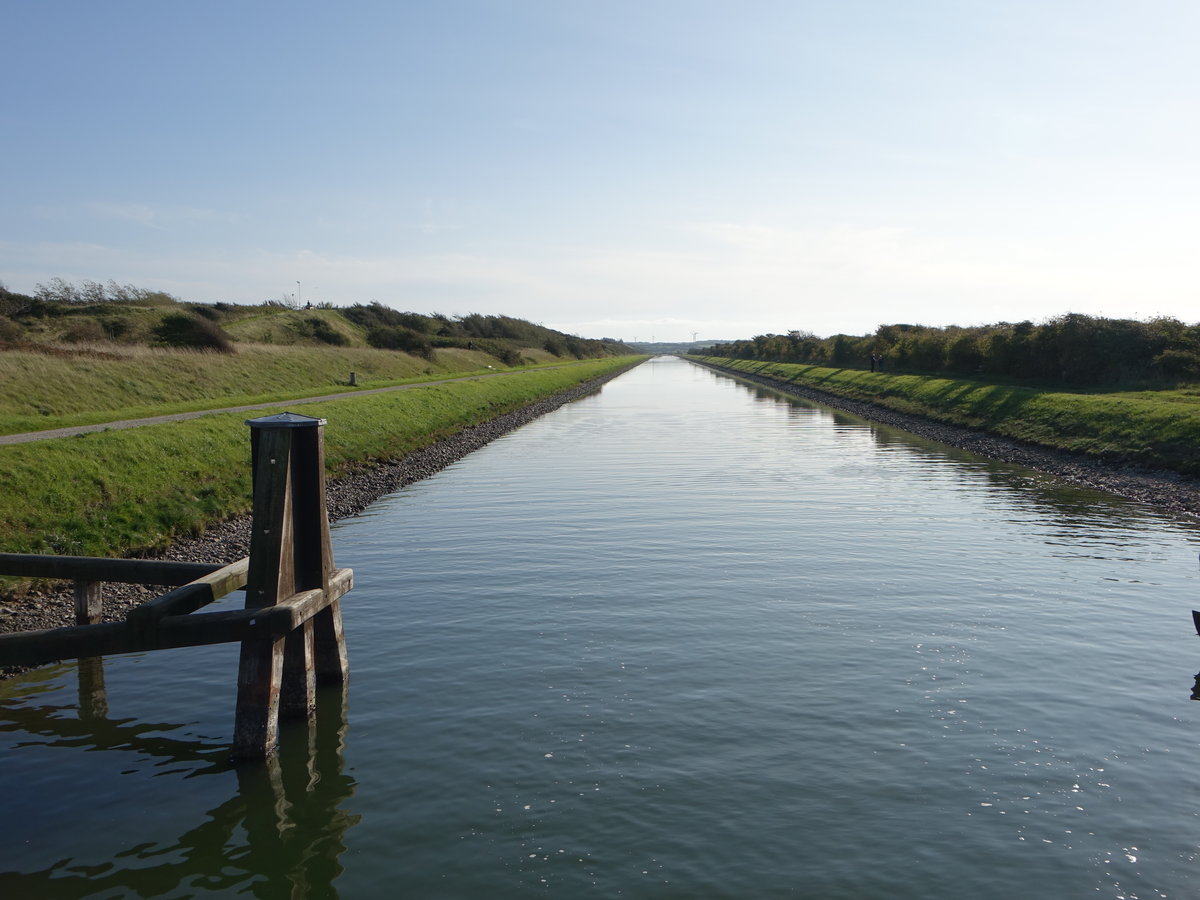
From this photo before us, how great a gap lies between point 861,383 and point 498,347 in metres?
62.9

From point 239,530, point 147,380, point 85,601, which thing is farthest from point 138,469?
point 147,380

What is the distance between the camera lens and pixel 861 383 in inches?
3056

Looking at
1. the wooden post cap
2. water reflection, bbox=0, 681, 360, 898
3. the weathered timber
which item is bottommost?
water reflection, bbox=0, 681, 360, 898

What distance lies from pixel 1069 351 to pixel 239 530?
4845cm

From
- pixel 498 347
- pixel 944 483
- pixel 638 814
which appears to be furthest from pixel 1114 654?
pixel 498 347

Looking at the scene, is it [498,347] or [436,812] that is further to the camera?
[498,347]

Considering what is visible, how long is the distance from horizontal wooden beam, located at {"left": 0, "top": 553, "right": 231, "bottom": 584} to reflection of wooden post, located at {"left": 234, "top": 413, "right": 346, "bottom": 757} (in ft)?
5.63

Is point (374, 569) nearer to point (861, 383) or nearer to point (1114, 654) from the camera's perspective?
point (1114, 654)

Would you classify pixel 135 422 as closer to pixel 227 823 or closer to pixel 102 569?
pixel 102 569

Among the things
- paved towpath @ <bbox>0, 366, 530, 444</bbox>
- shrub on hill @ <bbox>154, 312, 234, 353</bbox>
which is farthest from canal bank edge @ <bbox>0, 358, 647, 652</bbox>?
shrub on hill @ <bbox>154, 312, 234, 353</bbox>

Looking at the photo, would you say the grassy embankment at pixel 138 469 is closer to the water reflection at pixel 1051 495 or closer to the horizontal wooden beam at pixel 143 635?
the horizontal wooden beam at pixel 143 635

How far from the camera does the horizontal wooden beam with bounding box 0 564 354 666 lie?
9547mm

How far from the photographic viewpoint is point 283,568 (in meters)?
10.3

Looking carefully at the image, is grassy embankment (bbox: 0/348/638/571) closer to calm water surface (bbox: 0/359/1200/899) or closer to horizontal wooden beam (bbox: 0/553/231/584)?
calm water surface (bbox: 0/359/1200/899)
